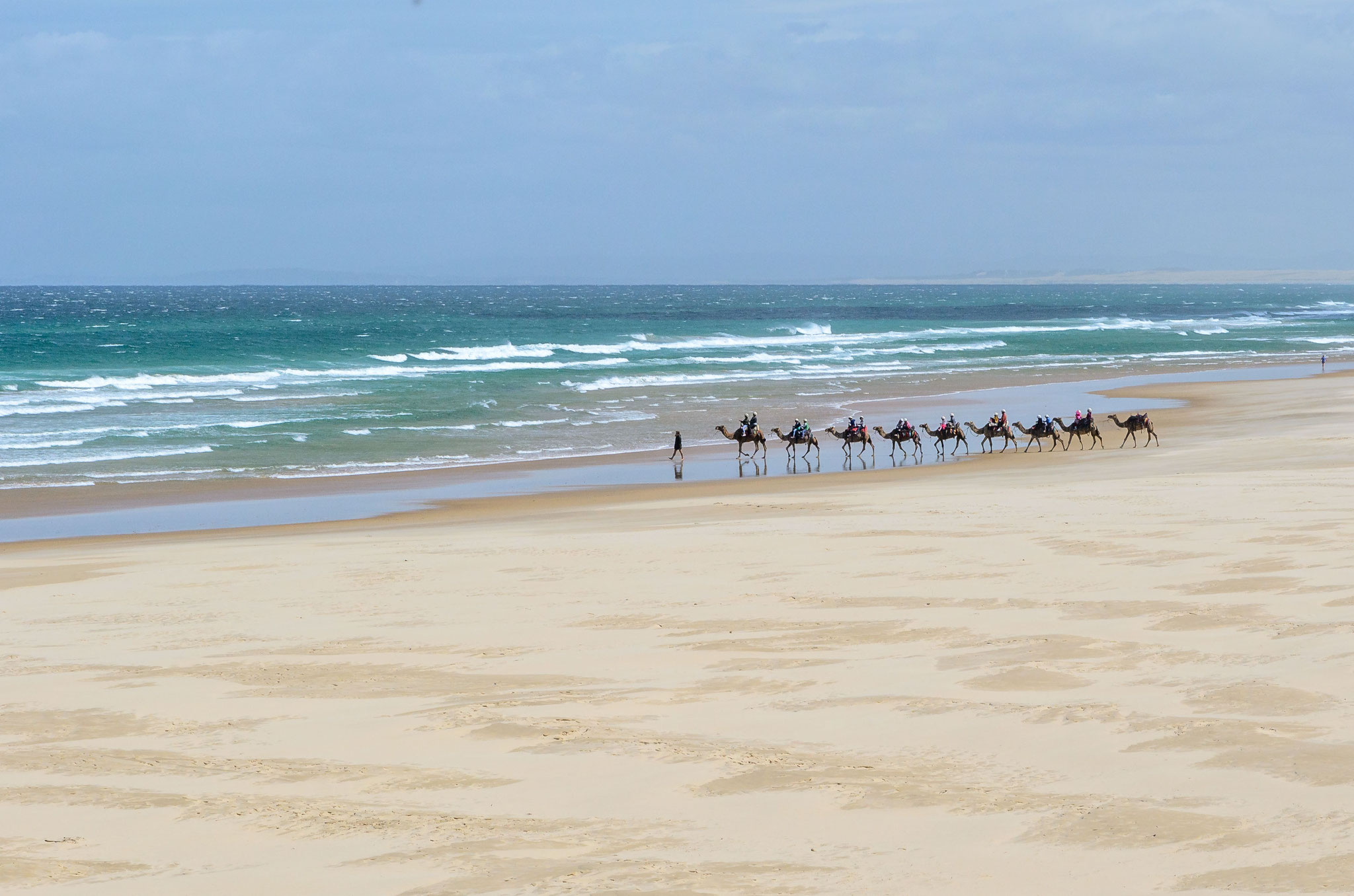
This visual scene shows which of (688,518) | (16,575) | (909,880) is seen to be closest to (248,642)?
(16,575)

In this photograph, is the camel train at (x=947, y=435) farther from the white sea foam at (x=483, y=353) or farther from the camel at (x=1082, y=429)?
the white sea foam at (x=483, y=353)

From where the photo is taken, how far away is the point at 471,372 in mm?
53375

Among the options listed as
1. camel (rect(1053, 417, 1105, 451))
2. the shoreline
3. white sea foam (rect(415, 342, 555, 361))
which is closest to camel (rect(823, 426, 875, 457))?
the shoreline

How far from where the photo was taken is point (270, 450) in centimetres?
2864

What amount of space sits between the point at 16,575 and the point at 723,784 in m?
10.5

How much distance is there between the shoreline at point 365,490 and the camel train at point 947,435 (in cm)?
33

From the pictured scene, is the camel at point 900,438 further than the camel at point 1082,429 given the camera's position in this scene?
No

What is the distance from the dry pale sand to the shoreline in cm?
429

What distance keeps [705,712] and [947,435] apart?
67.4ft

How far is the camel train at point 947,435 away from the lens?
90.4 ft

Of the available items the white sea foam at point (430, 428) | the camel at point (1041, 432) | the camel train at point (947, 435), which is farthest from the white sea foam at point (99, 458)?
the camel at point (1041, 432)

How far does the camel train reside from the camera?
2755 cm

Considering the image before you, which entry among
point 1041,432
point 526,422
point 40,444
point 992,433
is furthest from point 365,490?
point 1041,432

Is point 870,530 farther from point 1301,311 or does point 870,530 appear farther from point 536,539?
point 1301,311
